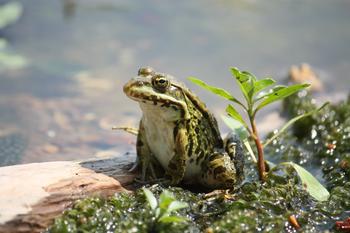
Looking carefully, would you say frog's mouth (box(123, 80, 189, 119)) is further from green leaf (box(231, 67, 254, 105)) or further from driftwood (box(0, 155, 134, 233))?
driftwood (box(0, 155, 134, 233))

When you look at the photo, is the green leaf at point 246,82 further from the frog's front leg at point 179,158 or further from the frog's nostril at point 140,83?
the frog's nostril at point 140,83

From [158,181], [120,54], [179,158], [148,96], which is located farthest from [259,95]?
[120,54]

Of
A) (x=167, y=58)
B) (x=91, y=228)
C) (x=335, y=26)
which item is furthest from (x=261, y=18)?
(x=91, y=228)

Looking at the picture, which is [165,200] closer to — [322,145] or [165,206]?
[165,206]

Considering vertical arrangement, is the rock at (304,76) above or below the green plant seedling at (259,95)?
above

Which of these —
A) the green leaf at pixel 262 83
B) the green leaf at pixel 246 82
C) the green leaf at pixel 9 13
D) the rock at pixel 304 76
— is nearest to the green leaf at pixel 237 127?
the green leaf at pixel 246 82

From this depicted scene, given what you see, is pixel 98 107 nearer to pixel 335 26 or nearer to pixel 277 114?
pixel 277 114
